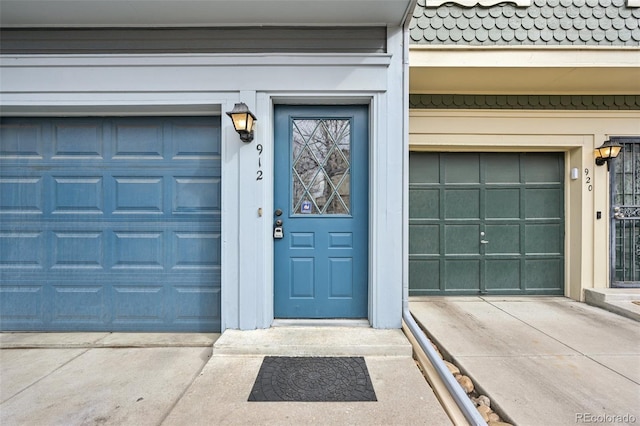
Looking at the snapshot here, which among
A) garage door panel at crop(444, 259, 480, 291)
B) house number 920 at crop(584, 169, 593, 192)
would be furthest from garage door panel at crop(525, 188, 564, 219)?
garage door panel at crop(444, 259, 480, 291)

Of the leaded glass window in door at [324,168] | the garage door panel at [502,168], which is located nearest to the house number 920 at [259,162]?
the leaded glass window in door at [324,168]

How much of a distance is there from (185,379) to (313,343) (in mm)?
1051

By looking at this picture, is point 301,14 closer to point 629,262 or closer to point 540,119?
point 540,119

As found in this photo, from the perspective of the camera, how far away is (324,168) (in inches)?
116

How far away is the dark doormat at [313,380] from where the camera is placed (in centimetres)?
196

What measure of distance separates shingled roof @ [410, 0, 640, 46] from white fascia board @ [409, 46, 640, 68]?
0.11 meters

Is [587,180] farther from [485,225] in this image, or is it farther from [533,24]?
[533,24]

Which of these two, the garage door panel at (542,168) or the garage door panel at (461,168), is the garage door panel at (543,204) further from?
the garage door panel at (461,168)

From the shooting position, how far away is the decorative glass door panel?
393 centimetres

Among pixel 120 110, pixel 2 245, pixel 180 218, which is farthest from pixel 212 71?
pixel 2 245

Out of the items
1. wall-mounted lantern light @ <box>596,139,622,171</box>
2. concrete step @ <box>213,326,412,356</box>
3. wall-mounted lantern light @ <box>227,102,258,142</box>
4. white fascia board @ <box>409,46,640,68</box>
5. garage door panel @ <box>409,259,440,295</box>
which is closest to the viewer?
concrete step @ <box>213,326,412,356</box>

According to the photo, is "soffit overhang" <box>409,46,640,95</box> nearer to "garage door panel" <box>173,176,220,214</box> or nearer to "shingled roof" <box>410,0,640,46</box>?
"shingled roof" <box>410,0,640,46</box>

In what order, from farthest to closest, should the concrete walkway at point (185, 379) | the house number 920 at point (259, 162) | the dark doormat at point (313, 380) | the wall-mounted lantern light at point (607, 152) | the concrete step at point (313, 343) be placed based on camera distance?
the wall-mounted lantern light at point (607, 152) < the house number 920 at point (259, 162) < the concrete step at point (313, 343) < the dark doormat at point (313, 380) < the concrete walkway at point (185, 379)

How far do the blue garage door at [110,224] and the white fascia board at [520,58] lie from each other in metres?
2.52
